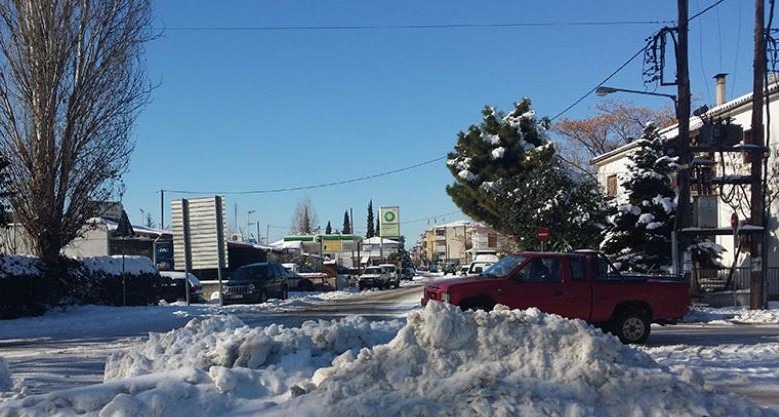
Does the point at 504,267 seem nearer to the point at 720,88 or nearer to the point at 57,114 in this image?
the point at 57,114

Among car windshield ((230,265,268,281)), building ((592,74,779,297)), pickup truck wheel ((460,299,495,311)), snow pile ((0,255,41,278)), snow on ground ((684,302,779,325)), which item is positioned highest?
building ((592,74,779,297))

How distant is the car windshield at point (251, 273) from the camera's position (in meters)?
31.2

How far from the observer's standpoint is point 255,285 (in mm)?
30766

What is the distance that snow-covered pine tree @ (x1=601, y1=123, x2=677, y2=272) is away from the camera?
95.3 ft

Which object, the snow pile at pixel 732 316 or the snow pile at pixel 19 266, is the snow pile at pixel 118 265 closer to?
the snow pile at pixel 19 266

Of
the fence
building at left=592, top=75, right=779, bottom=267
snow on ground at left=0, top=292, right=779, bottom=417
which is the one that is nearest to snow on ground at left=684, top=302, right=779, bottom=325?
building at left=592, top=75, right=779, bottom=267

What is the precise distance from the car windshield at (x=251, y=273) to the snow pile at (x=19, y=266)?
8705 mm

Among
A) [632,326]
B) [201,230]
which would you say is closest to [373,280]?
[201,230]

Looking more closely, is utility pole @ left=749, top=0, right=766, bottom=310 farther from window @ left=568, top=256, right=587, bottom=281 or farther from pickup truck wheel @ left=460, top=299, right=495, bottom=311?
pickup truck wheel @ left=460, top=299, right=495, bottom=311

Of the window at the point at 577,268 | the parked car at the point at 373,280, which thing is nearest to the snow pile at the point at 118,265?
the window at the point at 577,268

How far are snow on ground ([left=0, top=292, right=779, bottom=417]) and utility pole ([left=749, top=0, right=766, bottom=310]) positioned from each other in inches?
653

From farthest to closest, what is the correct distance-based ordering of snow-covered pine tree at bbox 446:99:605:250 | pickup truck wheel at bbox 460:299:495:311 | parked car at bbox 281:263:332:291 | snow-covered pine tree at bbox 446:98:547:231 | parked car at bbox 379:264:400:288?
1. parked car at bbox 379:264:400:288
2. snow-covered pine tree at bbox 446:98:547:231
3. parked car at bbox 281:263:332:291
4. snow-covered pine tree at bbox 446:99:605:250
5. pickup truck wheel at bbox 460:299:495:311

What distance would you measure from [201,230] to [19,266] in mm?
6888

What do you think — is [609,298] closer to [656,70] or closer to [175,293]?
[656,70]
